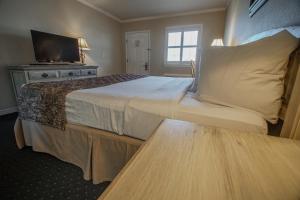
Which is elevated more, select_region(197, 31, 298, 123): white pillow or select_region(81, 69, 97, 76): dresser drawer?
select_region(197, 31, 298, 123): white pillow

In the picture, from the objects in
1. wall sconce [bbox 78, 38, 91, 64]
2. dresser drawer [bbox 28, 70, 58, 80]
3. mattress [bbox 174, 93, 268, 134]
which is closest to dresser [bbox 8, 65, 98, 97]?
dresser drawer [bbox 28, 70, 58, 80]

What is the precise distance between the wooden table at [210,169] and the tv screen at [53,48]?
3.18 metres

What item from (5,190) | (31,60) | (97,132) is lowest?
(5,190)

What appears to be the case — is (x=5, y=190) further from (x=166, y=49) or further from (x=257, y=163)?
(x=166, y=49)

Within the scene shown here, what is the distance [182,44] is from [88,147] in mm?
4198

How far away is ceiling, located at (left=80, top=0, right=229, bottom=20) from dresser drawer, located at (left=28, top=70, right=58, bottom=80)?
87.7 inches

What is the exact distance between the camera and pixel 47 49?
2805mm

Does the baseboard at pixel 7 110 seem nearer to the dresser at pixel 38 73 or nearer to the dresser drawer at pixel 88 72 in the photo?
the dresser at pixel 38 73

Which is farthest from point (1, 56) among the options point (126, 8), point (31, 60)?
point (126, 8)

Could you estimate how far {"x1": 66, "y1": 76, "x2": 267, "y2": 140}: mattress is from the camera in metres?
0.80

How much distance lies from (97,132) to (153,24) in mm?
4460

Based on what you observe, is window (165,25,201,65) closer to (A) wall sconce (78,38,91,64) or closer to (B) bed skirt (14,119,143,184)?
(A) wall sconce (78,38,91,64)

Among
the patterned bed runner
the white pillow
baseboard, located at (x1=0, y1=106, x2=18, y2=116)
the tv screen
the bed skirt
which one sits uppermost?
the tv screen

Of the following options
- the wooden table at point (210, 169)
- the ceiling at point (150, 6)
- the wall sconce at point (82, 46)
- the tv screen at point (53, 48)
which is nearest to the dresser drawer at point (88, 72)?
the tv screen at point (53, 48)
